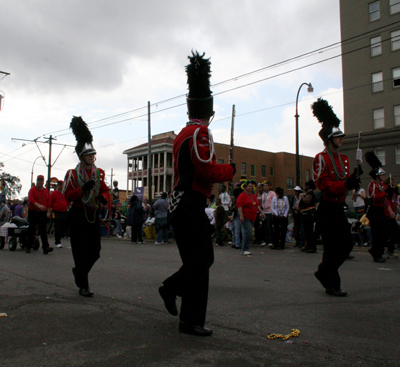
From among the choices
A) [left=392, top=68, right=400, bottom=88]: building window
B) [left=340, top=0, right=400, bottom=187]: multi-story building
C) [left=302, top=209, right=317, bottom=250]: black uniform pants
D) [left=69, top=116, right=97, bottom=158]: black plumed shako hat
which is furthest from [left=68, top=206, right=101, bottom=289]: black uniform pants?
[left=392, top=68, right=400, bottom=88]: building window

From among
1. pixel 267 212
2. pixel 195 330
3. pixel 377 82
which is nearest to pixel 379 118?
pixel 377 82

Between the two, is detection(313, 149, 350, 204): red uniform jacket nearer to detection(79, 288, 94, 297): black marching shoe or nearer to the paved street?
the paved street

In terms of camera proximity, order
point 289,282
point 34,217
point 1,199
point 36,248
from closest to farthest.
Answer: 1. point 289,282
2. point 34,217
3. point 36,248
4. point 1,199

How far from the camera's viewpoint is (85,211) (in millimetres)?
5547

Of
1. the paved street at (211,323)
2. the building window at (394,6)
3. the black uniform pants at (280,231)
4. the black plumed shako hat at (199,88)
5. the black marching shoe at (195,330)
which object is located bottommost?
the paved street at (211,323)

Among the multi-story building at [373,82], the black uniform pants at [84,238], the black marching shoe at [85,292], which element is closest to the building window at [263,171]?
the multi-story building at [373,82]

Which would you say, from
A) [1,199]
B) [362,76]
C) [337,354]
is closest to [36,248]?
[337,354]

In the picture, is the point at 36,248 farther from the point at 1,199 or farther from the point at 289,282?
the point at 1,199

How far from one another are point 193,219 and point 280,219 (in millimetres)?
9763

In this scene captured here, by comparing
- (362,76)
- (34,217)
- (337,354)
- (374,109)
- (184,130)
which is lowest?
(337,354)

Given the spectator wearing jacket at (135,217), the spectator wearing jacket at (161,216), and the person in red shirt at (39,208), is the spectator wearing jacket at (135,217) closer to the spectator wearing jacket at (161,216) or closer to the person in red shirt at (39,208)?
the spectator wearing jacket at (161,216)

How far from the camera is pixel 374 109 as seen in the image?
37812 mm

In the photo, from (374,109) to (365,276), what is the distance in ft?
112

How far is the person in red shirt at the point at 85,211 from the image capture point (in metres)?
5.34
